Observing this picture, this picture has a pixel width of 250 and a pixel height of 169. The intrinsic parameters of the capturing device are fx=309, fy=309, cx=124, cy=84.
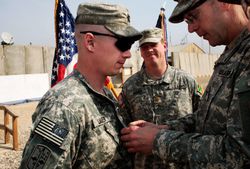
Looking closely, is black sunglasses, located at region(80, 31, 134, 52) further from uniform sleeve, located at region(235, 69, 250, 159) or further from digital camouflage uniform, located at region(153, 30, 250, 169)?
uniform sleeve, located at region(235, 69, 250, 159)

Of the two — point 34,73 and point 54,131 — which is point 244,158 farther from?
point 34,73

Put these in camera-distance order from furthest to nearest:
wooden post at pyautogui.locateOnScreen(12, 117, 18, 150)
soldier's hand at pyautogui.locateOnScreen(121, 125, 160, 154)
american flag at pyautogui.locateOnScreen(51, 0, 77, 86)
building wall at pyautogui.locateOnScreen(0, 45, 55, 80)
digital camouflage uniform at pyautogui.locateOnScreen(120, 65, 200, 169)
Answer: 1. building wall at pyautogui.locateOnScreen(0, 45, 55, 80)
2. wooden post at pyautogui.locateOnScreen(12, 117, 18, 150)
3. american flag at pyautogui.locateOnScreen(51, 0, 77, 86)
4. digital camouflage uniform at pyautogui.locateOnScreen(120, 65, 200, 169)
5. soldier's hand at pyautogui.locateOnScreen(121, 125, 160, 154)

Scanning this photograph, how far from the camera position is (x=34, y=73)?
1569 cm

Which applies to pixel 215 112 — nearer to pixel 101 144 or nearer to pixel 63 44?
pixel 101 144

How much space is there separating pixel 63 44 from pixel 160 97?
6.24ft

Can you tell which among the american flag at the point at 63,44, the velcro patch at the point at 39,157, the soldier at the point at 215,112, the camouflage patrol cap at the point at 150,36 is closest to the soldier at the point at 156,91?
the camouflage patrol cap at the point at 150,36

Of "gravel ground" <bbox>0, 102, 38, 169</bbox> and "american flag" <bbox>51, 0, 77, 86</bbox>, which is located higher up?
"american flag" <bbox>51, 0, 77, 86</bbox>

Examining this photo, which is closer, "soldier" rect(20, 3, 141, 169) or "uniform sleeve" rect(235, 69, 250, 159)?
"uniform sleeve" rect(235, 69, 250, 159)

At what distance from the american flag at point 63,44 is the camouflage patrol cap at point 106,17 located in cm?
285

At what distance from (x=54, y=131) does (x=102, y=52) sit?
66 centimetres

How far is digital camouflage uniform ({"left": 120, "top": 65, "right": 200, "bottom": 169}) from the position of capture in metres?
3.83

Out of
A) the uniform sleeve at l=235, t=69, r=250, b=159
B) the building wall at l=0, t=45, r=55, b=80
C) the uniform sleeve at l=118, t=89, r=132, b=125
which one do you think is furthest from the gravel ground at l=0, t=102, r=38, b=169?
the uniform sleeve at l=235, t=69, r=250, b=159

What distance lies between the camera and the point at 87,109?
1827mm

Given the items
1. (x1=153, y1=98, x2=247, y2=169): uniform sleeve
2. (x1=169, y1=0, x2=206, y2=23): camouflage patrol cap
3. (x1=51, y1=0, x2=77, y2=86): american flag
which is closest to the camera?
(x1=153, y1=98, x2=247, y2=169): uniform sleeve
